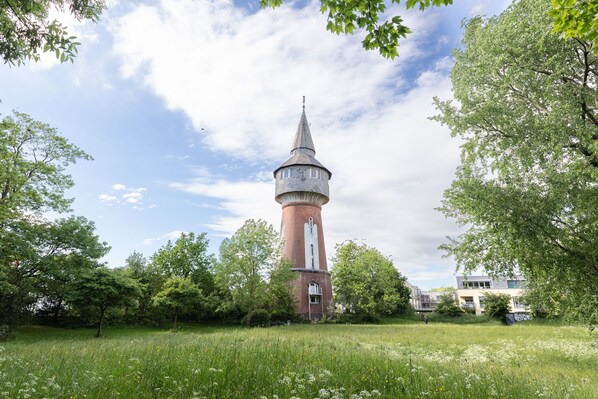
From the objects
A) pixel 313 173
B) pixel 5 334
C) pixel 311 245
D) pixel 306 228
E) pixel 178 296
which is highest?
pixel 313 173

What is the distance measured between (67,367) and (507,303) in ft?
193

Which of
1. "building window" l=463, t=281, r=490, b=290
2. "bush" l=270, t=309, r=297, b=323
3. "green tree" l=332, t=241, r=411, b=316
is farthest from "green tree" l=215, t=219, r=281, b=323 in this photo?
"building window" l=463, t=281, r=490, b=290

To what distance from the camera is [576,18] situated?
5625 millimetres

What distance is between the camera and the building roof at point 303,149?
1896 inches

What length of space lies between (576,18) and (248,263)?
33453 mm

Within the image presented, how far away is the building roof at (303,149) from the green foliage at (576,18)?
41.8m

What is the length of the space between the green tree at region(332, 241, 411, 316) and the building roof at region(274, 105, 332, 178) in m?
12.8

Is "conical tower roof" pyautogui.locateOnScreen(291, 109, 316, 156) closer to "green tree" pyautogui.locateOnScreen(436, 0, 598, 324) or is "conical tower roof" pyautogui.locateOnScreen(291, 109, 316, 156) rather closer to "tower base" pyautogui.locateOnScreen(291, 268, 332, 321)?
"tower base" pyautogui.locateOnScreen(291, 268, 332, 321)

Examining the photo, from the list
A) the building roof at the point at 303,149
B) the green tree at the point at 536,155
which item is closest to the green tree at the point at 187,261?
the building roof at the point at 303,149

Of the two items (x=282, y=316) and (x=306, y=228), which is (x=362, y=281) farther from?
(x=282, y=316)

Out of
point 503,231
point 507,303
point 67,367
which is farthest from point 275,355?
point 507,303

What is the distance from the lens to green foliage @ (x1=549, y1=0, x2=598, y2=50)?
5332 millimetres

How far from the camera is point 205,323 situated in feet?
138

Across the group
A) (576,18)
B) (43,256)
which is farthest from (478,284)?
(576,18)
